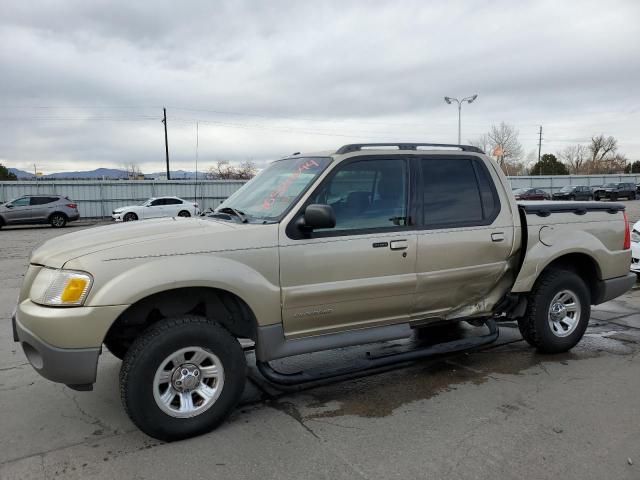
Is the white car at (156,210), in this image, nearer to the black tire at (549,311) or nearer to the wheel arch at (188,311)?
the black tire at (549,311)

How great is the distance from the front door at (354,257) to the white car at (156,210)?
21.9 meters

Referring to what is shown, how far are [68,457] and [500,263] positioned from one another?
12.1ft

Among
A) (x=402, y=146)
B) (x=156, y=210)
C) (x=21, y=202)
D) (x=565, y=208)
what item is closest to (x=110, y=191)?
(x=156, y=210)

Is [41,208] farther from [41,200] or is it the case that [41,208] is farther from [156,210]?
[156,210]

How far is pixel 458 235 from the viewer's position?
4414 mm

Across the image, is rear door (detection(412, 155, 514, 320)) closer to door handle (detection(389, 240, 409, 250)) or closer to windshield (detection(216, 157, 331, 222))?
door handle (detection(389, 240, 409, 250))

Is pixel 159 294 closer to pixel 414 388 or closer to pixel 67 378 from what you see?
pixel 67 378

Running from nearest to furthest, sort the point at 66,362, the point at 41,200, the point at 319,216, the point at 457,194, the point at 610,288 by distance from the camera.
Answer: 1. the point at 66,362
2. the point at 319,216
3. the point at 457,194
4. the point at 610,288
5. the point at 41,200

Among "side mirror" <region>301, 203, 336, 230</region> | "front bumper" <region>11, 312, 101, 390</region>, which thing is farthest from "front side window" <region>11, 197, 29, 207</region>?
"side mirror" <region>301, 203, 336, 230</region>

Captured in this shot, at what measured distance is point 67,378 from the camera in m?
3.22

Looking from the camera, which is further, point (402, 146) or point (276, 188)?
point (402, 146)

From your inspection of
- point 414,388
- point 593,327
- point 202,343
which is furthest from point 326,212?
point 593,327

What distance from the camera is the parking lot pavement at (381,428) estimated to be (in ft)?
10.1

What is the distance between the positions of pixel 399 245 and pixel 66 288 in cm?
237
